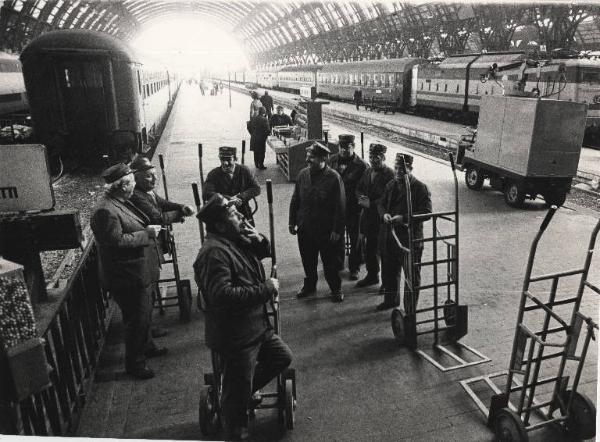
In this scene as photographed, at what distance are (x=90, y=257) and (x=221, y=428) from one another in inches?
88.1

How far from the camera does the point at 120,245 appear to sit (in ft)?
11.8

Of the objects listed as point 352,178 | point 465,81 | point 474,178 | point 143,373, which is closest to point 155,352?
point 143,373

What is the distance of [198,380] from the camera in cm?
393

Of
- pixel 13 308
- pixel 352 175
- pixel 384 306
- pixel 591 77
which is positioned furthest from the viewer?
pixel 591 77

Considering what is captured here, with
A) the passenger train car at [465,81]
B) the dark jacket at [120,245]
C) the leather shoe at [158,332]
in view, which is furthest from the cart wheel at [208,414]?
the passenger train car at [465,81]

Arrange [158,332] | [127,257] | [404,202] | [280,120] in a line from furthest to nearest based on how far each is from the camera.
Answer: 1. [280,120]
2. [404,202]
3. [158,332]
4. [127,257]

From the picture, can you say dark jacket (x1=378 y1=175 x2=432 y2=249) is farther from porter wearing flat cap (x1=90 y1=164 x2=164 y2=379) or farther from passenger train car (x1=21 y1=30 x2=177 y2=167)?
passenger train car (x1=21 y1=30 x2=177 y2=167)

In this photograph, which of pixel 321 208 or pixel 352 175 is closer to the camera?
pixel 321 208

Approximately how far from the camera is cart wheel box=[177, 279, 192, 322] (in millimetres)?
4844

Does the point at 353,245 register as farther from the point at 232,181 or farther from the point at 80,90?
the point at 80,90

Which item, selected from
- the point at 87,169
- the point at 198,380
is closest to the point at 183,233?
the point at 198,380

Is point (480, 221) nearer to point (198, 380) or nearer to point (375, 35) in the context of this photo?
point (198, 380)

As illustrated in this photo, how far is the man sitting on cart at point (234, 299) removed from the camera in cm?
276

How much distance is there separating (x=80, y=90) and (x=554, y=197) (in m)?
11.5
